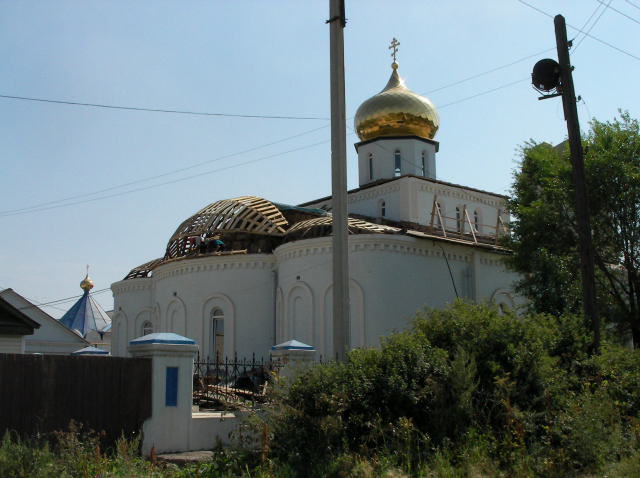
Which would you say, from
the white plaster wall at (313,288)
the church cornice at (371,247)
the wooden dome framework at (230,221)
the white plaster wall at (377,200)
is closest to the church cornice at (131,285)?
the white plaster wall at (313,288)

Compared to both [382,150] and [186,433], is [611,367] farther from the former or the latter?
[382,150]

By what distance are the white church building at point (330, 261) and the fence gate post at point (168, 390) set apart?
7.35 meters

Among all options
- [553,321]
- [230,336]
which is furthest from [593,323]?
[230,336]

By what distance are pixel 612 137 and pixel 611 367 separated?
25.4 feet

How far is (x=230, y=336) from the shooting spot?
21078 mm

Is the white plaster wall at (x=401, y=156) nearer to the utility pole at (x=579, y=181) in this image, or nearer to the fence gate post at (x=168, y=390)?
the utility pole at (x=579, y=181)

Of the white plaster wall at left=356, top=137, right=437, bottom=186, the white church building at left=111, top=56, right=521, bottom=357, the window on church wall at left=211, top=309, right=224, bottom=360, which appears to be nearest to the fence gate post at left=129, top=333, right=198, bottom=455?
the white church building at left=111, top=56, right=521, bottom=357

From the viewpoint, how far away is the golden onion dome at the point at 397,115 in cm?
2556

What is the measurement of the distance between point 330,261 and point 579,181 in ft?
29.4

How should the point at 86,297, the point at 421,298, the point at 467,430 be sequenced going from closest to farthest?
the point at 467,430, the point at 421,298, the point at 86,297

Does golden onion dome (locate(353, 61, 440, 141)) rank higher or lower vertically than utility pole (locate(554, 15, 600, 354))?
higher

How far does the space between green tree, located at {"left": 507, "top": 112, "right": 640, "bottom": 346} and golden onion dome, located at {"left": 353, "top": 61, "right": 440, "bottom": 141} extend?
9.16 metres

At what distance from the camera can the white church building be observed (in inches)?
742

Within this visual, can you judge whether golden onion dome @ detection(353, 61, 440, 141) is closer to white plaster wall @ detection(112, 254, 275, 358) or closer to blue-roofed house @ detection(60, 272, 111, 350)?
white plaster wall @ detection(112, 254, 275, 358)
